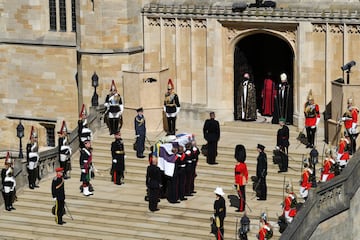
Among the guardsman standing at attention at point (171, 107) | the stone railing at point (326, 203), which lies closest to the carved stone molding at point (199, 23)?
the guardsman standing at attention at point (171, 107)

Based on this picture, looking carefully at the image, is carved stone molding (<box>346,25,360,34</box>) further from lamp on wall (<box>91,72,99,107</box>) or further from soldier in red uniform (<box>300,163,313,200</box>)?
lamp on wall (<box>91,72,99,107</box>)

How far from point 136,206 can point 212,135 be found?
3898 mm

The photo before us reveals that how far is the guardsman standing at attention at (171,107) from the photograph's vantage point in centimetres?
5369

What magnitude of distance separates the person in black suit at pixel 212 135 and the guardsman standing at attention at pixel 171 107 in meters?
Result: 2.14

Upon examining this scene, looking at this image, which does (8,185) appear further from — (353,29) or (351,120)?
(353,29)

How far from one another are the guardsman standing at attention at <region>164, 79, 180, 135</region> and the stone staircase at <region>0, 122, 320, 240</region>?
120 centimetres

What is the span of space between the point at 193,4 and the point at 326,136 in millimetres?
7340

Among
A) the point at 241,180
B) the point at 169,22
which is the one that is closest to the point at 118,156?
the point at 241,180

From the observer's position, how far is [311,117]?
51.7 meters

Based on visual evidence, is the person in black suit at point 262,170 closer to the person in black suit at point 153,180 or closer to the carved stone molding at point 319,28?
the person in black suit at point 153,180

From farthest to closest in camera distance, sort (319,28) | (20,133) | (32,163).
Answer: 1. (20,133)
2. (319,28)
3. (32,163)

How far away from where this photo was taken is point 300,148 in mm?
52281

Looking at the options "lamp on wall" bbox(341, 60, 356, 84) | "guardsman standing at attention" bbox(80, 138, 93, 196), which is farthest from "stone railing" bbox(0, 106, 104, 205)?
"lamp on wall" bbox(341, 60, 356, 84)

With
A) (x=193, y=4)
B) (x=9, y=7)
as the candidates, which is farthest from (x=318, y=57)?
(x=9, y=7)
